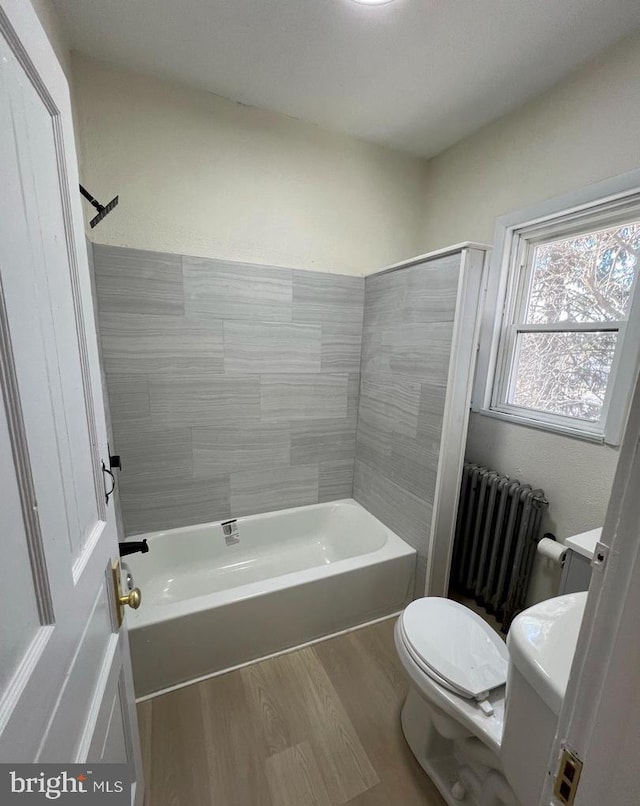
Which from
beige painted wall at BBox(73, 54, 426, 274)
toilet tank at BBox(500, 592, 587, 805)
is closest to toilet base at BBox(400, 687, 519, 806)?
toilet tank at BBox(500, 592, 587, 805)

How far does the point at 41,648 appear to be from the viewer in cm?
44

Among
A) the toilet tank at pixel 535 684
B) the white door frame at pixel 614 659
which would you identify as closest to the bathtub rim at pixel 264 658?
the toilet tank at pixel 535 684

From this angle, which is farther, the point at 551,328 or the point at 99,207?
the point at 551,328

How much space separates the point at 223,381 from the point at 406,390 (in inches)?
42.5

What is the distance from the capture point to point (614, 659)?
376 millimetres

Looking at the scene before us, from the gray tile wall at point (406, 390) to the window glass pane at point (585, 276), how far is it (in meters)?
0.54

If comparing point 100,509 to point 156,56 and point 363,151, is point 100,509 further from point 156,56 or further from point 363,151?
point 363,151

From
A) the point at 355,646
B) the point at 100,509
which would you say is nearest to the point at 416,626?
the point at 355,646

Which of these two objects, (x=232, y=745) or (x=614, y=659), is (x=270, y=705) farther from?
(x=614, y=659)

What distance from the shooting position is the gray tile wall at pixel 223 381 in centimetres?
182

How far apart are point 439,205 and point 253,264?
1265 millimetres

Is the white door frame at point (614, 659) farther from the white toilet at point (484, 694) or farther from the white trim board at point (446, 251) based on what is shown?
the white trim board at point (446, 251)

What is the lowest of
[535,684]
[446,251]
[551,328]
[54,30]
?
[535,684]

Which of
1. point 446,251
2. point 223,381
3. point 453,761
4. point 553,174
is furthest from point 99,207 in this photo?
point 453,761
